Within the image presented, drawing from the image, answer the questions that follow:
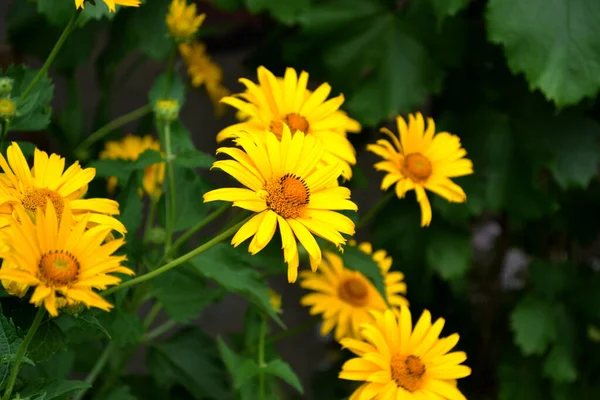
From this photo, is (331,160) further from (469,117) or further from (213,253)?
(469,117)

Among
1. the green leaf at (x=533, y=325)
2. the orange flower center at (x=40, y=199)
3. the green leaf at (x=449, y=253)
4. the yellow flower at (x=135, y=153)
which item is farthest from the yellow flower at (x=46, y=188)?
the green leaf at (x=533, y=325)

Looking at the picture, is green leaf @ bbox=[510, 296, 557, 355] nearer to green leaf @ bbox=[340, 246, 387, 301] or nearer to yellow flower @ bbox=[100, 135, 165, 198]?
green leaf @ bbox=[340, 246, 387, 301]

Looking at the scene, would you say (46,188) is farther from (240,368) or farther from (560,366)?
(560,366)

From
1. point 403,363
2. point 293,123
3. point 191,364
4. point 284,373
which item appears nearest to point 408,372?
point 403,363

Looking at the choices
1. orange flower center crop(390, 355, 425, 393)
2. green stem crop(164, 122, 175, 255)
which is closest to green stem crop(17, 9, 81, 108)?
green stem crop(164, 122, 175, 255)

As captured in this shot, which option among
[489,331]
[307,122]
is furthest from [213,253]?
[489,331]

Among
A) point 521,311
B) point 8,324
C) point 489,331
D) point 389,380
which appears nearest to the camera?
point 8,324
